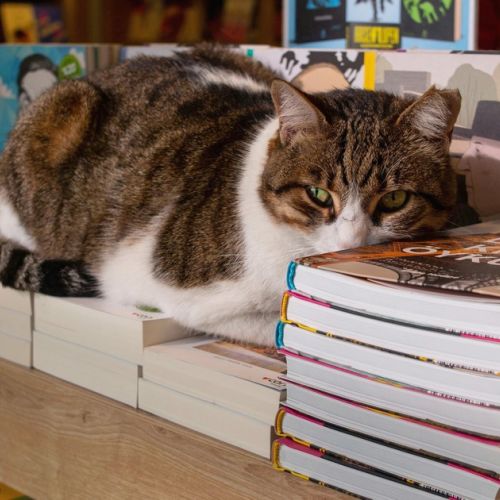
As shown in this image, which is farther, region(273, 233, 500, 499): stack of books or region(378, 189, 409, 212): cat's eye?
region(378, 189, 409, 212): cat's eye

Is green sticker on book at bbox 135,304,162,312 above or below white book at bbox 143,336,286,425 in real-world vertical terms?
above

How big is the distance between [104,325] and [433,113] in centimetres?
55

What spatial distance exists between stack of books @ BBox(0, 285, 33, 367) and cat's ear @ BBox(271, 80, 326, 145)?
51 centimetres

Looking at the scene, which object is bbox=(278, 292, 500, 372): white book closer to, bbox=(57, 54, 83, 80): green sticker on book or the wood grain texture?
the wood grain texture

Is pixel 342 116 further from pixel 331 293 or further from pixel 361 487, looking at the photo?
pixel 361 487

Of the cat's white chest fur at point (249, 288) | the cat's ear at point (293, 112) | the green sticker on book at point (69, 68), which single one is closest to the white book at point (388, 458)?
the cat's white chest fur at point (249, 288)

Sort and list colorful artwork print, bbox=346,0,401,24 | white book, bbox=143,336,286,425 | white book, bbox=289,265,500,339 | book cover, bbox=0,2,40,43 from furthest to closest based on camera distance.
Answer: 1. book cover, bbox=0,2,40,43
2. colorful artwork print, bbox=346,0,401,24
3. white book, bbox=143,336,286,425
4. white book, bbox=289,265,500,339

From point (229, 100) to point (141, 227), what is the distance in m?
0.28

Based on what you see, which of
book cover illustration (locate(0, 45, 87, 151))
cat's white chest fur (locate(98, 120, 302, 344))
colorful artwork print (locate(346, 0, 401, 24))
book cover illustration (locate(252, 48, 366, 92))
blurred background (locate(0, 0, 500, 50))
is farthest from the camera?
blurred background (locate(0, 0, 500, 50))

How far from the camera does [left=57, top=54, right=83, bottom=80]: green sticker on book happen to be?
1.86 meters

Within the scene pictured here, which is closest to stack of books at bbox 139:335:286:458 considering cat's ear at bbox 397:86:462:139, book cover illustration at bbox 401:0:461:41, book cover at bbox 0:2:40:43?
cat's ear at bbox 397:86:462:139

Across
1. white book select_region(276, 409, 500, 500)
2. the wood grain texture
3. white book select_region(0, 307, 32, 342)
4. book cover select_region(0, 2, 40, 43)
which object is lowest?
the wood grain texture

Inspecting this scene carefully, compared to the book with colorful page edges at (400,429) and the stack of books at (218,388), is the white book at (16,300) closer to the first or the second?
the stack of books at (218,388)

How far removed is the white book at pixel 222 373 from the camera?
1015 mm
